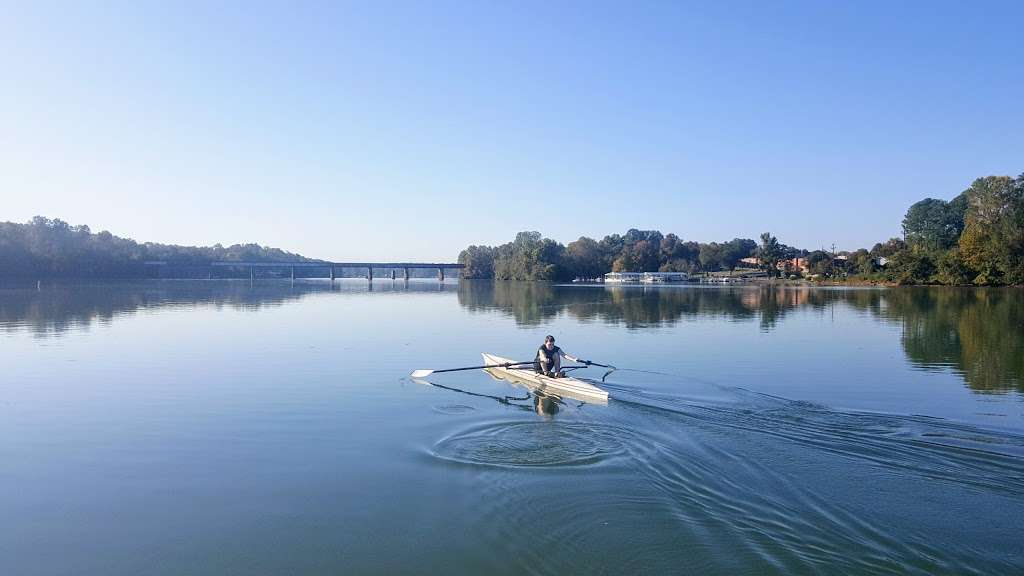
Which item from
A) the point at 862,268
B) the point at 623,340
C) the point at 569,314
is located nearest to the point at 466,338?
the point at 623,340

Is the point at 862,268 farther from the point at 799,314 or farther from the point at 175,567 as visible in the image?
the point at 175,567

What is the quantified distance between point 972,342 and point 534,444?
26.9 meters

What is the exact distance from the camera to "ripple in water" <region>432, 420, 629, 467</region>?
1289 centimetres

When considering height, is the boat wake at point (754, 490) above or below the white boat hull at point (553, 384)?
below

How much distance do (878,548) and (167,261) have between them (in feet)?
697

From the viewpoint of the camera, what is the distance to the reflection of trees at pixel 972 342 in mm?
22219

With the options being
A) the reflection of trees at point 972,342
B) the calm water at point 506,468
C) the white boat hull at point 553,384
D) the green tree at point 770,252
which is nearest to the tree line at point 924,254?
the green tree at point 770,252

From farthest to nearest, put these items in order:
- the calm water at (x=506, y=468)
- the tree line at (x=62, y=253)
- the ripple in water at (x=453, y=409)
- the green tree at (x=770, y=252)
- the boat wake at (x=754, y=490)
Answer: the green tree at (x=770, y=252) → the tree line at (x=62, y=253) → the ripple in water at (x=453, y=409) → the calm water at (x=506, y=468) → the boat wake at (x=754, y=490)

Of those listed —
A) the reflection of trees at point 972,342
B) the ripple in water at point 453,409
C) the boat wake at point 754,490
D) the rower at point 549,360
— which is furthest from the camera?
the reflection of trees at point 972,342

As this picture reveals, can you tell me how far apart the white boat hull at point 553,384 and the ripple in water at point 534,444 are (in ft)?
7.37

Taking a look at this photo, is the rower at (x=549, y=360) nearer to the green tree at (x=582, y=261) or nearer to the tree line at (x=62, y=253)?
the tree line at (x=62, y=253)

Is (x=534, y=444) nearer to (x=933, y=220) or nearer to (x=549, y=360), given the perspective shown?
(x=549, y=360)

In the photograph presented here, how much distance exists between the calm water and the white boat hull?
451 mm

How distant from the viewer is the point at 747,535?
9211 millimetres
